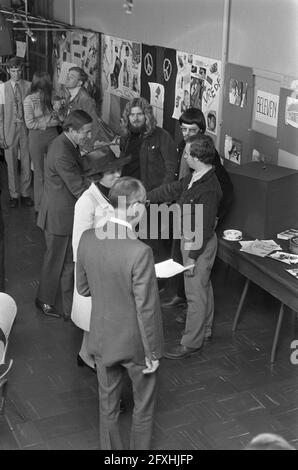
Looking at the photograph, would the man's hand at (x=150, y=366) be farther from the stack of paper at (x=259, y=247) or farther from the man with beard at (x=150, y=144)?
the man with beard at (x=150, y=144)

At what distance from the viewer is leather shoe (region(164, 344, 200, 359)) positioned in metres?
4.87

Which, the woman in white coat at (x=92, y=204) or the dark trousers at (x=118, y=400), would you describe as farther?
the woman in white coat at (x=92, y=204)

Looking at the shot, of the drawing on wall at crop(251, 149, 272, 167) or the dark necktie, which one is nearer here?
the drawing on wall at crop(251, 149, 272, 167)

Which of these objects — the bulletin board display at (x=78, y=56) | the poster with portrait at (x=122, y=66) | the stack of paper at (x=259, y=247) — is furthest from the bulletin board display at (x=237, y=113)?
the bulletin board display at (x=78, y=56)

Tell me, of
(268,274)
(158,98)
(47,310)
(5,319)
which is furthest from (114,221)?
(158,98)

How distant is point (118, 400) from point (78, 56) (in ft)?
20.5

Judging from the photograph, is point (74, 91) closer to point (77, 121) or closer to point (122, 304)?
point (77, 121)

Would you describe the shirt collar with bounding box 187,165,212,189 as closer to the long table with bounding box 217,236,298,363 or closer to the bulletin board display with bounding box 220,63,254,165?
the long table with bounding box 217,236,298,363

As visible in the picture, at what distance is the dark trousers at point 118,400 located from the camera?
346 cm

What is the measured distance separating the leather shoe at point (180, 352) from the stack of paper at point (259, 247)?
80 cm

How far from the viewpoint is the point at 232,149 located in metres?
6.19

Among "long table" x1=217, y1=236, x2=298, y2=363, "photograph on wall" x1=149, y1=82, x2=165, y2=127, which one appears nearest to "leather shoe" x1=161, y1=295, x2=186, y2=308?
"long table" x1=217, y1=236, x2=298, y2=363

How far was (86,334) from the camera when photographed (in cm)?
447
